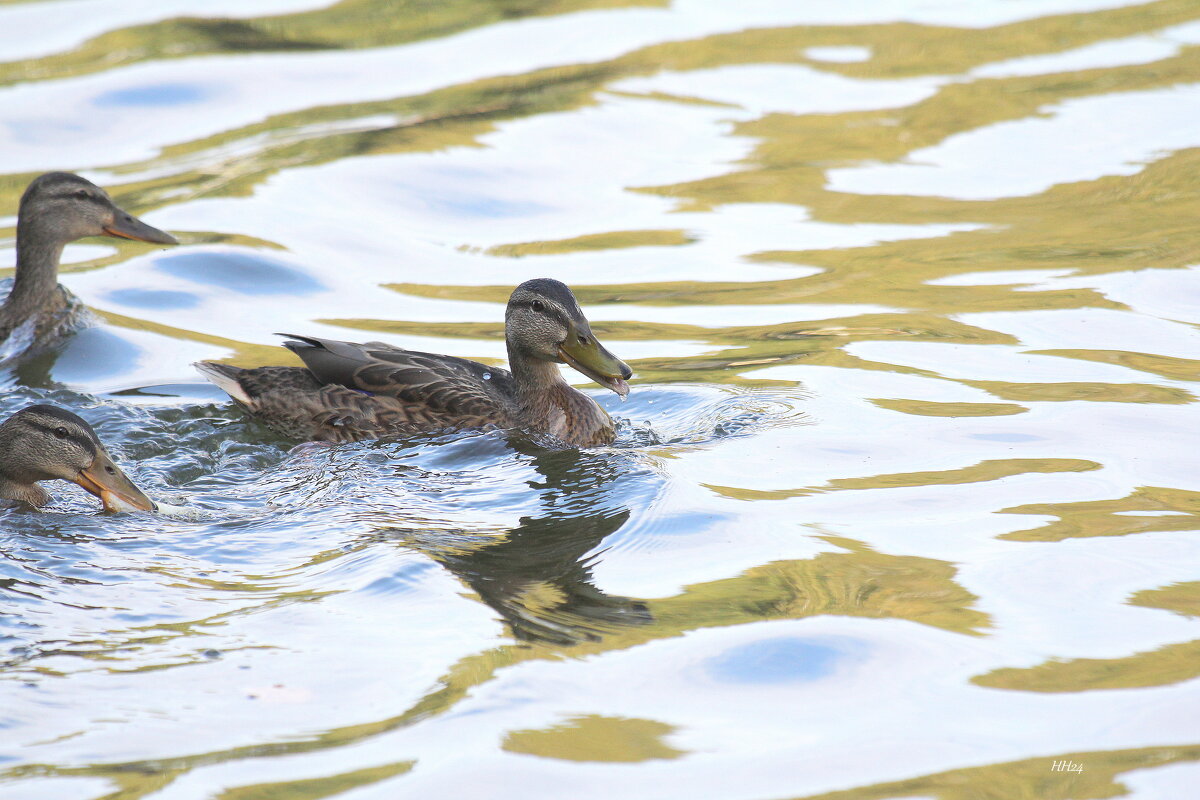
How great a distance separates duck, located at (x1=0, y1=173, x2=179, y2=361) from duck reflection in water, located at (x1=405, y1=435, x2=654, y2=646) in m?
4.16

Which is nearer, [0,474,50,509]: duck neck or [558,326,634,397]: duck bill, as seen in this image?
[0,474,50,509]: duck neck

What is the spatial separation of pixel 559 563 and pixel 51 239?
571cm

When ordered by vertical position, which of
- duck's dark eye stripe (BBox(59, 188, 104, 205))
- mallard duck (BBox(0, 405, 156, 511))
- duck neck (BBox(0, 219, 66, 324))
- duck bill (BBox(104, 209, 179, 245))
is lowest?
mallard duck (BBox(0, 405, 156, 511))

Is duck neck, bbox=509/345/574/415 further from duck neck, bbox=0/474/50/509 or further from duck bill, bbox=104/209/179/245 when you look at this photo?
duck bill, bbox=104/209/179/245

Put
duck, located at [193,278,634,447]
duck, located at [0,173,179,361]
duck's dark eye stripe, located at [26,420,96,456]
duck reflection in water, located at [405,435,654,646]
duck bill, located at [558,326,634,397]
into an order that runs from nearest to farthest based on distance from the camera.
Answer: duck reflection in water, located at [405,435,654,646], duck's dark eye stripe, located at [26,420,96,456], duck bill, located at [558,326,634,397], duck, located at [193,278,634,447], duck, located at [0,173,179,361]

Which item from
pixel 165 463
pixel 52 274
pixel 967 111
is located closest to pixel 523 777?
pixel 165 463

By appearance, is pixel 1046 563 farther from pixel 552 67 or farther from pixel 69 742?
pixel 552 67

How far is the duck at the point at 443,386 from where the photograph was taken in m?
8.34

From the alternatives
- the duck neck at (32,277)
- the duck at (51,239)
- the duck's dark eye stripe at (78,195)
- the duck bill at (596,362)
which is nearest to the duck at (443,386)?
the duck bill at (596,362)

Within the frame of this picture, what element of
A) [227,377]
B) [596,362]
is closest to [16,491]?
[227,377]

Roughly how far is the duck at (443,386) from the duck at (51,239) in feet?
6.53

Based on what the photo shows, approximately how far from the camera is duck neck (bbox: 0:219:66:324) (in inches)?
398

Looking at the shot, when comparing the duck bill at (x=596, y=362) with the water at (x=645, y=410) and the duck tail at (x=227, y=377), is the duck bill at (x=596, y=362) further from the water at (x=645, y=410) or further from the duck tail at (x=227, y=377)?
the duck tail at (x=227, y=377)

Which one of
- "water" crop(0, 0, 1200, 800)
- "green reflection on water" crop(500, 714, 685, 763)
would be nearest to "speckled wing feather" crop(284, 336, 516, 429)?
"water" crop(0, 0, 1200, 800)
